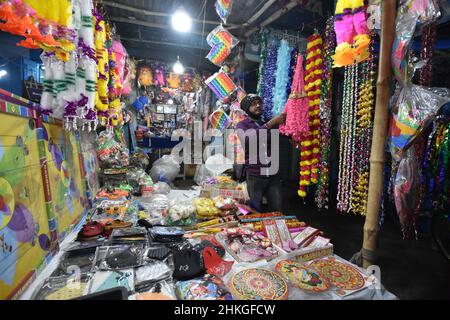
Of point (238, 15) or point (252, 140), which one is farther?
point (238, 15)

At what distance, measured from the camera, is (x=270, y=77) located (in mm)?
3326

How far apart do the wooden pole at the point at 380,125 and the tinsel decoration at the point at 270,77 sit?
199 centimetres

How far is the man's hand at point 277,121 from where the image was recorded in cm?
248

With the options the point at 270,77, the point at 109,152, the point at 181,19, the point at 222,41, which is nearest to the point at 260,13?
the point at 222,41

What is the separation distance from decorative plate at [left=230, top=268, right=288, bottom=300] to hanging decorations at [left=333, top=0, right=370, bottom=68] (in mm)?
1493

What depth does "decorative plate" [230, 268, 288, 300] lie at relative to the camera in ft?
3.22

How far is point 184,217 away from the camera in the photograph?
176 centimetres

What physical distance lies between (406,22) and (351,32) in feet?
1.46

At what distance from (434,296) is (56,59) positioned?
3502 millimetres

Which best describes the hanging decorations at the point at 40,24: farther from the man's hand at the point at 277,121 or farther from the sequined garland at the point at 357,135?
the sequined garland at the point at 357,135

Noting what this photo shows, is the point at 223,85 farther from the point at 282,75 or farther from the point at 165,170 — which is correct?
the point at 165,170

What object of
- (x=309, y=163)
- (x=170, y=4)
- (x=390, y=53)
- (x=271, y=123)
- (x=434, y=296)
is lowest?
(x=434, y=296)
